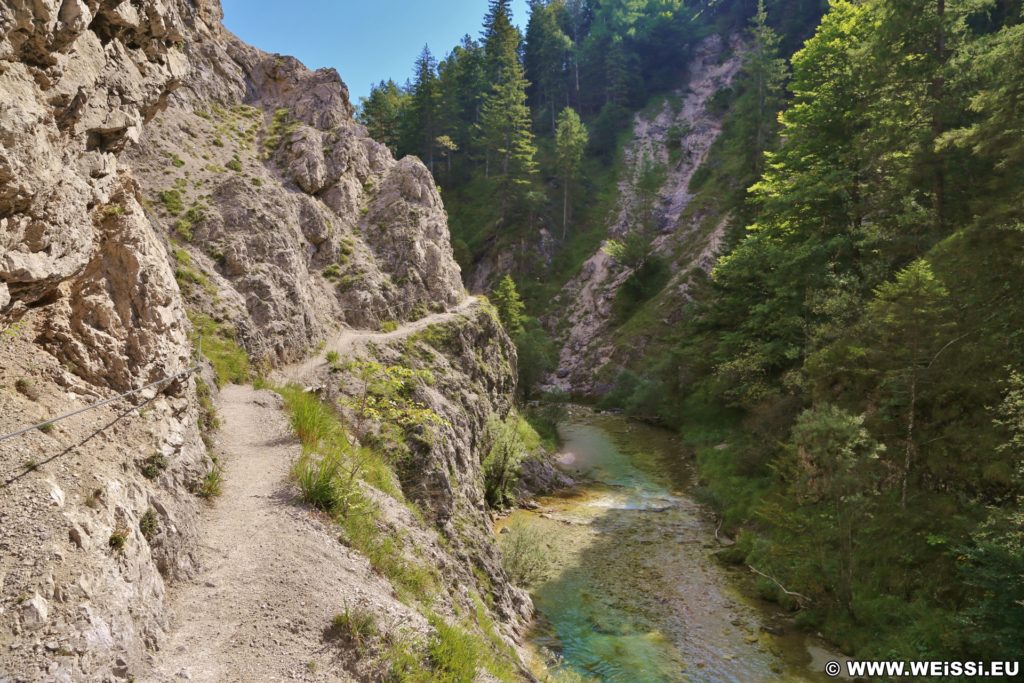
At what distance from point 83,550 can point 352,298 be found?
58.2 feet

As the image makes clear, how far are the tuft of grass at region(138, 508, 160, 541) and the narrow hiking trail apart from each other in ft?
2.67

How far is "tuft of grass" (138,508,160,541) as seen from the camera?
23.0ft

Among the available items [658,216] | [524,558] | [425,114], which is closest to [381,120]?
[425,114]

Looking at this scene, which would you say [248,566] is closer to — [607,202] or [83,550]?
[83,550]

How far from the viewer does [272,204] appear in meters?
21.3

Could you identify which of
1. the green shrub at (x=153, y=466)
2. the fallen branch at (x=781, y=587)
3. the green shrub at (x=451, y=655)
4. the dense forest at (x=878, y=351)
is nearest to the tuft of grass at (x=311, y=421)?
the green shrub at (x=153, y=466)

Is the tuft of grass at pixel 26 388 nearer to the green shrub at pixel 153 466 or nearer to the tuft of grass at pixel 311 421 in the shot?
the green shrub at pixel 153 466

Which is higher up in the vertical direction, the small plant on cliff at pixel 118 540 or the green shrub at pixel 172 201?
the green shrub at pixel 172 201

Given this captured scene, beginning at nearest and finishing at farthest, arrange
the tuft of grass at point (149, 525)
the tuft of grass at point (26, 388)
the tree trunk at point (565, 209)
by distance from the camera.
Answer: the tuft of grass at point (26, 388) → the tuft of grass at point (149, 525) → the tree trunk at point (565, 209)

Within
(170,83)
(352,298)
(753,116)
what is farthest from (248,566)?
(753,116)

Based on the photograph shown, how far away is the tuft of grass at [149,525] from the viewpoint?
276 inches

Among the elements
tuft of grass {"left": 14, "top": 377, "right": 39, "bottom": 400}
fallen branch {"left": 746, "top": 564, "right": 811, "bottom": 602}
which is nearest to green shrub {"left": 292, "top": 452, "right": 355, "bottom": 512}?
tuft of grass {"left": 14, "top": 377, "right": 39, "bottom": 400}

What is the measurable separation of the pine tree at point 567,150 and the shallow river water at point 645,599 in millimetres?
47195

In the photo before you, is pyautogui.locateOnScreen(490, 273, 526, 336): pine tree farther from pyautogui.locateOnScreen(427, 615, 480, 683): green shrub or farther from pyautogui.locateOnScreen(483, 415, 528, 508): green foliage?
pyautogui.locateOnScreen(427, 615, 480, 683): green shrub
